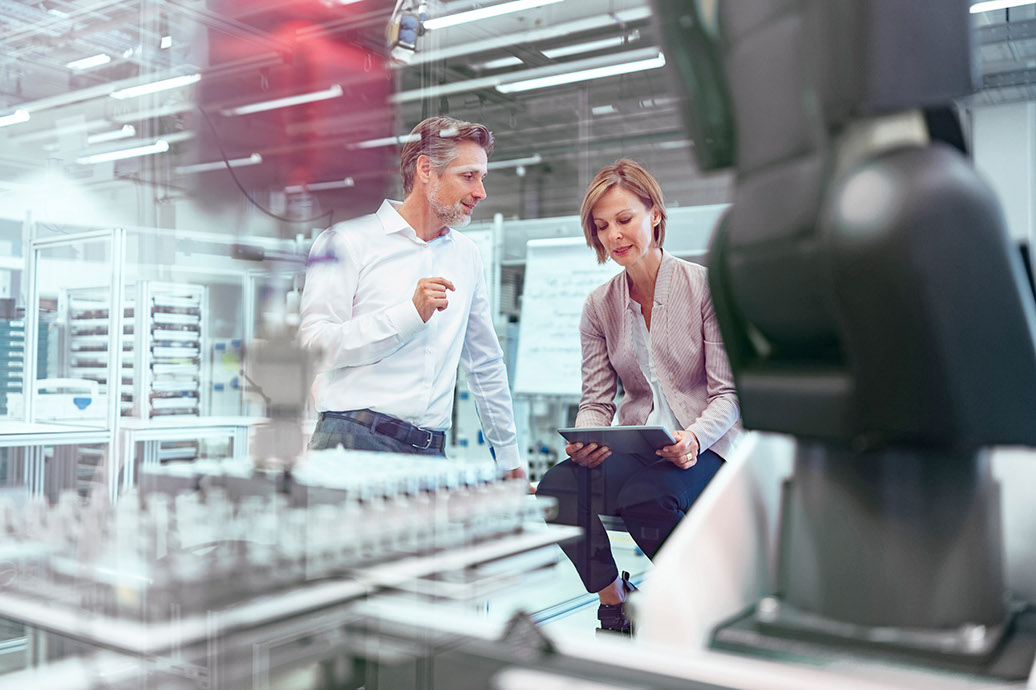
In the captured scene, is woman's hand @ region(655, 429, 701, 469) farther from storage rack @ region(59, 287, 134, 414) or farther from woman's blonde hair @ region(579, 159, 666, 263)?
storage rack @ region(59, 287, 134, 414)

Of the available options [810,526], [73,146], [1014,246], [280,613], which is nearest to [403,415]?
[280,613]

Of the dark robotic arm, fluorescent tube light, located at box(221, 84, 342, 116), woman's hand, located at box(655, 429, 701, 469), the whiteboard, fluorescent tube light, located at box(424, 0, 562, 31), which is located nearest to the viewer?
the dark robotic arm

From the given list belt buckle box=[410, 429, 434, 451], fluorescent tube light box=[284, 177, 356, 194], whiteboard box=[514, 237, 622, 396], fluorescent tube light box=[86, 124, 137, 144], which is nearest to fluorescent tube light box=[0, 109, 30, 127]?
fluorescent tube light box=[86, 124, 137, 144]

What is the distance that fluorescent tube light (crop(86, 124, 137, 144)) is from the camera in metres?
4.57

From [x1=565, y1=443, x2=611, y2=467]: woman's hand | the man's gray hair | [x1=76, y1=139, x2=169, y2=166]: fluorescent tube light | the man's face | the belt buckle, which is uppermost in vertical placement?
[x1=76, y1=139, x2=169, y2=166]: fluorescent tube light

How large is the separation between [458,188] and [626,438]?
0.79m

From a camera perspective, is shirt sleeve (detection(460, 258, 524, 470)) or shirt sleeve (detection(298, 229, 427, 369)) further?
shirt sleeve (detection(460, 258, 524, 470))

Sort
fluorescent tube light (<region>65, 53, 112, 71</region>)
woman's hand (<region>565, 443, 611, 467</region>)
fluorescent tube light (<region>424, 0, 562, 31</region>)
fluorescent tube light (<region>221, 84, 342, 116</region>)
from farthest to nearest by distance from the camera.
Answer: fluorescent tube light (<region>65, 53, 112, 71</region>) < fluorescent tube light (<region>221, 84, 342, 116</region>) < fluorescent tube light (<region>424, 0, 562, 31</region>) < woman's hand (<region>565, 443, 611, 467</region>)

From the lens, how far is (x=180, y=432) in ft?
11.4

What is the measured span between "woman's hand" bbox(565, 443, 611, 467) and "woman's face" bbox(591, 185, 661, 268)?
0.49 metres

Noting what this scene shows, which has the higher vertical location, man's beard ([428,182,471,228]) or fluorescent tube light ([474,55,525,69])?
fluorescent tube light ([474,55,525,69])

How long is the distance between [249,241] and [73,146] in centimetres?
228

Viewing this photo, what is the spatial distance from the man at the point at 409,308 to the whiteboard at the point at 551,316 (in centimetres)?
48

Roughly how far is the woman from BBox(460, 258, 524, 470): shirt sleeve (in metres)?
0.22
